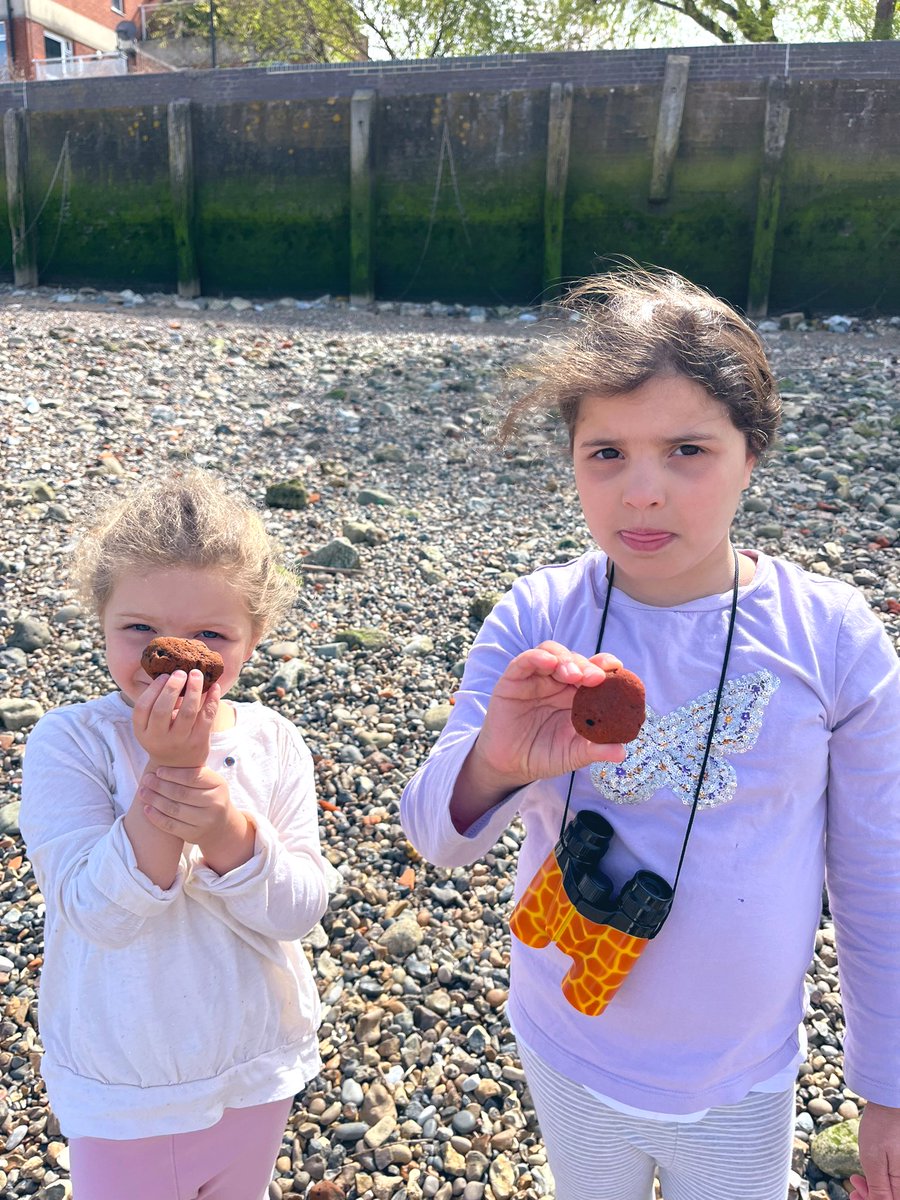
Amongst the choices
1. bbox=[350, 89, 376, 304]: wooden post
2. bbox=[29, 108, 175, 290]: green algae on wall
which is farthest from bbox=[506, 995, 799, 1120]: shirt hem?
bbox=[29, 108, 175, 290]: green algae on wall

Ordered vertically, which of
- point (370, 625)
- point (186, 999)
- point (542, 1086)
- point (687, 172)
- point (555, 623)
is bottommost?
point (370, 625)

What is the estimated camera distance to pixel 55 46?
35.4 metres

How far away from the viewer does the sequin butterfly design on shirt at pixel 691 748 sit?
1.71 meters

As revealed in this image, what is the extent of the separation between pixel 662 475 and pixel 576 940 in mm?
831

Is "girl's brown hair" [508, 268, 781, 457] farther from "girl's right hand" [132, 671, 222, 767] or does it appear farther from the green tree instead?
the green tree

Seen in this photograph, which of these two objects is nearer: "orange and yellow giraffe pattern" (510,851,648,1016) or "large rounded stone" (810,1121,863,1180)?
"orange and yellow giraffe pattern" (510,851,648,1016)

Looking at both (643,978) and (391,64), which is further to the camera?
(391,64)

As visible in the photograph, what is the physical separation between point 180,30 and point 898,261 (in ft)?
102

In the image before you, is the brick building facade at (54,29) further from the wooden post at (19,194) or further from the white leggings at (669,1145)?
the white leggings at (669,1145)

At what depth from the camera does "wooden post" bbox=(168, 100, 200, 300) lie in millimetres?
17672

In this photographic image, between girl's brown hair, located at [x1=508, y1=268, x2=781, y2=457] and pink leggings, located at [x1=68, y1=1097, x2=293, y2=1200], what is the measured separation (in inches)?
61.8

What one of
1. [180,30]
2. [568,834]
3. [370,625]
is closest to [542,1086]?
[568,834]

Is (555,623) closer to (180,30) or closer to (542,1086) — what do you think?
(542,1086)

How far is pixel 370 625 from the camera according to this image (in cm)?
597
